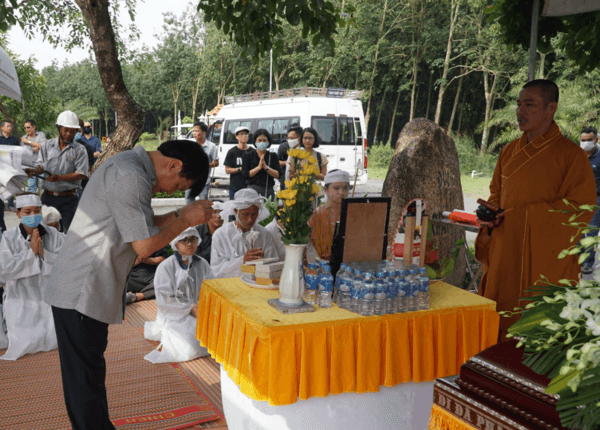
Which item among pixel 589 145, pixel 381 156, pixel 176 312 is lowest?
pixel 176 312

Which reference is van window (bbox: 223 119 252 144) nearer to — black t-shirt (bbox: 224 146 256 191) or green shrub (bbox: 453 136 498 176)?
black t-shirt (bbox: 224 146 256 191)

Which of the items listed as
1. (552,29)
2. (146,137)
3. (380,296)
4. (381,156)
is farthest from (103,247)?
(146,137)

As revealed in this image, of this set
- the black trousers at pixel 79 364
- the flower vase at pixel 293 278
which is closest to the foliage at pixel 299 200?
the flower vase at pixel 293 278

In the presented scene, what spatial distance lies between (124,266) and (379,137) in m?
28.7

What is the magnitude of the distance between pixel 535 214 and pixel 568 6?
4.37ft

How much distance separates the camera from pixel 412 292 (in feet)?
7.48

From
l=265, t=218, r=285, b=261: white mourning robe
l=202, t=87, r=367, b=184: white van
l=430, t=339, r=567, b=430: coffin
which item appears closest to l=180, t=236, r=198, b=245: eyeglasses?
l=265, t=218, r=285, b=261: white mourning robe

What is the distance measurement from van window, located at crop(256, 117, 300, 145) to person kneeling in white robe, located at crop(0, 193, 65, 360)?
9.19 meters

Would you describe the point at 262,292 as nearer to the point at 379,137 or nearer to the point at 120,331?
the point at 120,331

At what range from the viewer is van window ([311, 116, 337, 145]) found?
12.4 metres

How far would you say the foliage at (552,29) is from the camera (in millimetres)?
3941

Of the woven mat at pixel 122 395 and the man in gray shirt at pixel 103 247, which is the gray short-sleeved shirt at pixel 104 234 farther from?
the woven mat at pixel 122 395

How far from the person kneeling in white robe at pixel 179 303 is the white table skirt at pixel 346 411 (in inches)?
62.6

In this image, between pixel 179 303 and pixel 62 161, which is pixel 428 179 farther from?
pixel 62 161
